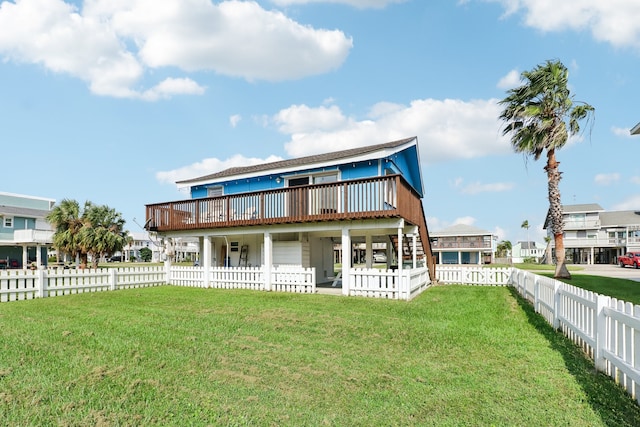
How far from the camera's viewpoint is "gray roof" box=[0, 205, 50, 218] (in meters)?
38.2

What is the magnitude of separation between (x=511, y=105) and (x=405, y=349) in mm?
19291

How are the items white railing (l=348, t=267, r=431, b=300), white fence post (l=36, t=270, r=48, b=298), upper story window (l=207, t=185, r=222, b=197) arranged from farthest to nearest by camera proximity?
1. upper story window (l=207, t=185, r=222, b=197)
2. white fence post (l=36, t=270, r=48, b=298)
3. white railing (l=348, t=267, r=431, b=300)

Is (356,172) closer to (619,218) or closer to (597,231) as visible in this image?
(597,231)

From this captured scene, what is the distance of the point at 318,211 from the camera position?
14180 mm

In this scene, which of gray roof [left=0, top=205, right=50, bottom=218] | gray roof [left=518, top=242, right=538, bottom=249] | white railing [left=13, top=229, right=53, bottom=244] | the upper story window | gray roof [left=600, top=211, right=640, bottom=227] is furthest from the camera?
gray roof [left=518, top=242, right=538, bottom=249]

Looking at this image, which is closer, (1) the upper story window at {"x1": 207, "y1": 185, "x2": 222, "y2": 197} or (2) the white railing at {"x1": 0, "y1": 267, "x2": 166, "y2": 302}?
(2) the white railing at {"x1": 0, "y1": 267, "x2": 166, "y2": 302}

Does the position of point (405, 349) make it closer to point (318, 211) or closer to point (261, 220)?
point (318, 211)

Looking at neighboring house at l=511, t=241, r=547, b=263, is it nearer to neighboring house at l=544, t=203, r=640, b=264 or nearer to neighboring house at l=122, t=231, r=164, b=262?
neighboring house at l=544, t=203, r=640, b=264

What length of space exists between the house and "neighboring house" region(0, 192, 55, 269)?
2663cm

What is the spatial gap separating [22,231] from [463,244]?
52486 millimetres

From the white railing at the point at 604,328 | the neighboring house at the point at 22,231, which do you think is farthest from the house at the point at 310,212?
the neighboring house at the point at 22,231

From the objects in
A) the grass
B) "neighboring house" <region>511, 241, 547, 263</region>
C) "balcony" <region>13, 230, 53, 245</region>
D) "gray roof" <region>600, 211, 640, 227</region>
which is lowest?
"neighboring house" <region>511, 241, 547, 263</region>

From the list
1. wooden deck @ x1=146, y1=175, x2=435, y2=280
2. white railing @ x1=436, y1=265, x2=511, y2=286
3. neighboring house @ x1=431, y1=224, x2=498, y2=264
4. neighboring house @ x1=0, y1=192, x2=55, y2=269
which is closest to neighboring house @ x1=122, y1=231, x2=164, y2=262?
neighboring house @ x1=0, y1=192, x2=55, y2=269

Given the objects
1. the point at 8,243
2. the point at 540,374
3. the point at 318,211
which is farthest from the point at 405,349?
the point at 8,243
